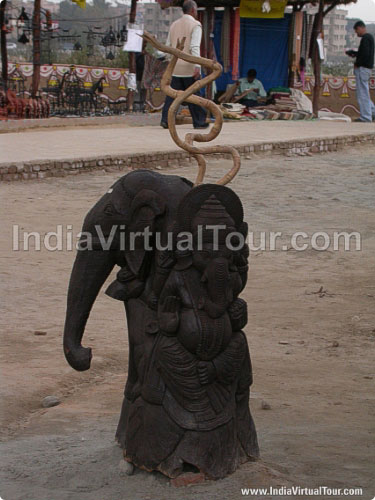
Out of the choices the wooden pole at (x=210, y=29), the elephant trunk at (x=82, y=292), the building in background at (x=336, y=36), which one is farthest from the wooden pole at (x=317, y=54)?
the building in background at (x=336, y=36)

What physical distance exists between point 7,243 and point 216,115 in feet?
12.5

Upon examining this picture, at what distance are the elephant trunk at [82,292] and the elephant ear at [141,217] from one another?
0.11m

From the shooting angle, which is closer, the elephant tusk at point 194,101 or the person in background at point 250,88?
the elephant tusk at point 194,101

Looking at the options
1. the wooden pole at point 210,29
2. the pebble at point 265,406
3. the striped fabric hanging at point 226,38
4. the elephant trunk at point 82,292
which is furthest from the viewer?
the striped fabric hanging at point 226,38

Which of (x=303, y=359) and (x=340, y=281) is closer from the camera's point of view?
(x=303, y=359)

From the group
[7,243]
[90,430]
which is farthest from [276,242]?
[90,430]

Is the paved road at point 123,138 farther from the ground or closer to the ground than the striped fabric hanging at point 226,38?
closer to the ground

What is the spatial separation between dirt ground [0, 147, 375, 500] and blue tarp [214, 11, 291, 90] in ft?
37.7

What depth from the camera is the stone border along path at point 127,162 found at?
912 cm

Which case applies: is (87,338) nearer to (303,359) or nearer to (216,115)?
(303,359)

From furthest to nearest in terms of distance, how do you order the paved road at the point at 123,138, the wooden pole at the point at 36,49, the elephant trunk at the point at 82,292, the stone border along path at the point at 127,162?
the wooden pole at the point at 36,49, the paved road at the point at 123,138, the stone border along path at the point at 127,162, the elephant trunk at the point at 82,292

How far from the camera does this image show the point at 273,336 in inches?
184

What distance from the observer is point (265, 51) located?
62.6 ft

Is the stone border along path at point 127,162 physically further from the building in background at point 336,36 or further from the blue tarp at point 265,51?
the building in background at point 336,36
